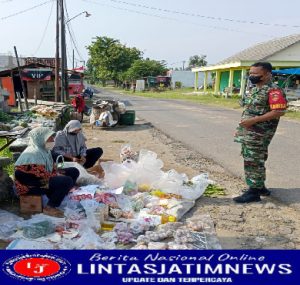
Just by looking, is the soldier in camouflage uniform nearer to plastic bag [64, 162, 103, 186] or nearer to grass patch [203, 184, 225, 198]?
grass patch [203, 184, 225, 198]

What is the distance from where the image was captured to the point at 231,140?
10.4m

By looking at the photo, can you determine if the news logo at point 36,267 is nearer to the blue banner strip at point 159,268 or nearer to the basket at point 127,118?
the blue banner strip at point 159,268

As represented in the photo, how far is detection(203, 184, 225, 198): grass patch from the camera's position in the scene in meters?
5.61

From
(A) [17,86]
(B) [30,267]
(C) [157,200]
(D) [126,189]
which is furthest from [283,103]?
(A) [17,86]

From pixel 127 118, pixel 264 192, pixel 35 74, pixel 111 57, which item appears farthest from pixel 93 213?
pixel 111 57

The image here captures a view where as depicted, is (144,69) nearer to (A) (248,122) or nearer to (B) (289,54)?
(B) (289,54)

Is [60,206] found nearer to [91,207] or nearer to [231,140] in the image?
[91,207]

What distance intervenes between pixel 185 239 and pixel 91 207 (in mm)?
1213

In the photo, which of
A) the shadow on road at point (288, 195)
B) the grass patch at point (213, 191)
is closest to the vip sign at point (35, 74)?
the grass patch at point (213, 191)

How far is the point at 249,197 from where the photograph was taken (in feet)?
17.3

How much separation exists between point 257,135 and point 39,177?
2.78 meters

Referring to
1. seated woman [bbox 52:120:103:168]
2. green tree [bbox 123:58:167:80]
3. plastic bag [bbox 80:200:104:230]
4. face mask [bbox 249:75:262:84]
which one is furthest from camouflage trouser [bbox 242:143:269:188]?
green tree [bbox 123:58:167:80]

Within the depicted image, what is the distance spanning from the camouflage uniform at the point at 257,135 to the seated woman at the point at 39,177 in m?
2.33

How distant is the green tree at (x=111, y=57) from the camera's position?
218 ft
